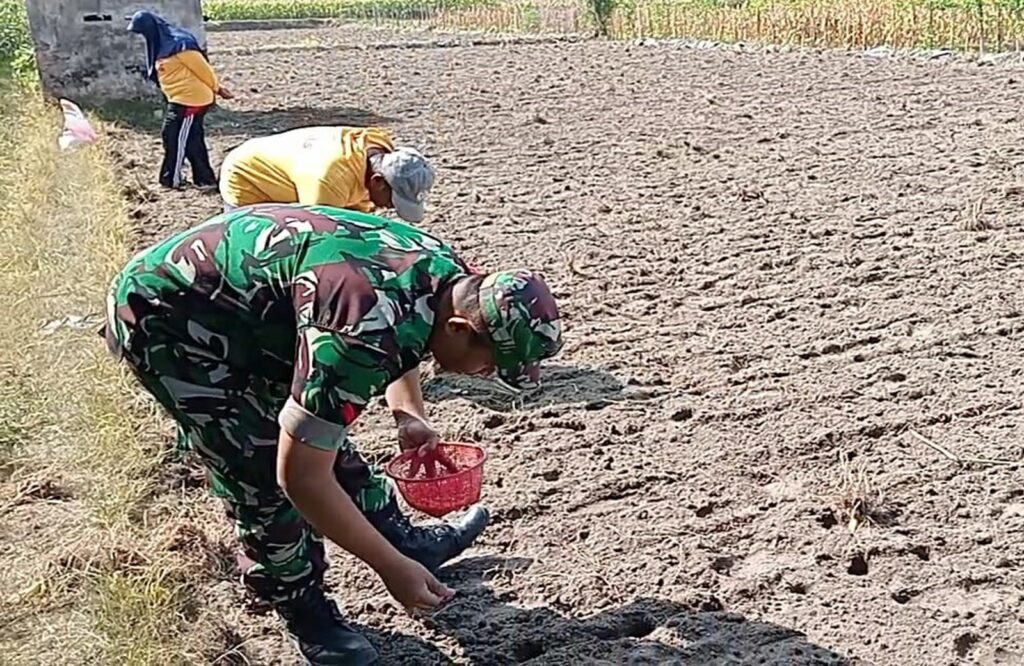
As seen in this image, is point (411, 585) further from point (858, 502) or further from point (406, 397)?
point (858, 502)

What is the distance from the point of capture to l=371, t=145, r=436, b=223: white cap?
363 cm

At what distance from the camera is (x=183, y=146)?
8.41 metres

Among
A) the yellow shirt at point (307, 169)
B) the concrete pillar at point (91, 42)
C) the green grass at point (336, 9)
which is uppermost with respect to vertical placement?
the green grass at point (336, 9)

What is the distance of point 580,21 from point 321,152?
27199mm

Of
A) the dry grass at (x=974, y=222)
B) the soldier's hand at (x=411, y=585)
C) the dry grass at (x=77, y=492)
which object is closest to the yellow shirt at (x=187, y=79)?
the dry grass at (x=77, y=492)

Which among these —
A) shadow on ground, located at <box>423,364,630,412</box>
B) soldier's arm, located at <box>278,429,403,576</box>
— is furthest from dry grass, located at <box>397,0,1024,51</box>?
soldier's arm, located at <box>278,429,403,576</box>

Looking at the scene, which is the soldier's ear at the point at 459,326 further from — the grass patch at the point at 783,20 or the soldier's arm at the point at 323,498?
the grass patch at the point at 783,20

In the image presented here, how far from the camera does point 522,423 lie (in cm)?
425

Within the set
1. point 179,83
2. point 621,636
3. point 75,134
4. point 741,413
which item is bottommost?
point 621,636

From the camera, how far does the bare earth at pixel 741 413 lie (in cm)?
303

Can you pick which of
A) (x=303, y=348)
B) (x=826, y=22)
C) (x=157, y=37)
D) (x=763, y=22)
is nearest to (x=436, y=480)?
(x=303, y=348)

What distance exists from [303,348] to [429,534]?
1207mm

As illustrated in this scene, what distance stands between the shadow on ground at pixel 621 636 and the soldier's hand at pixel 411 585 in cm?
65

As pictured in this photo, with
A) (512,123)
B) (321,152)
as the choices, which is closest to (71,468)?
(321,152)
